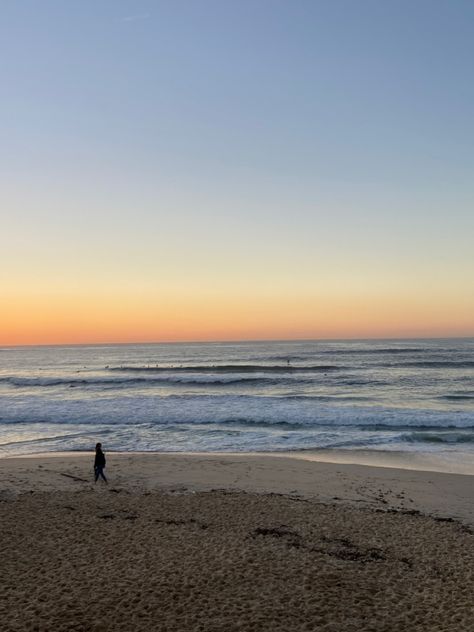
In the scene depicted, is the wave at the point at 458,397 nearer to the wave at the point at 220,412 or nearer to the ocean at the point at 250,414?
the ocean at the point at 250,414

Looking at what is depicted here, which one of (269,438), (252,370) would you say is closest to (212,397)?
(269,438)

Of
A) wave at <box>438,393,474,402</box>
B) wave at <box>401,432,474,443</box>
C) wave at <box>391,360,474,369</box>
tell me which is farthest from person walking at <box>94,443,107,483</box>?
wave at <box>391,360,474,369</box>

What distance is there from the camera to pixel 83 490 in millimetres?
14172

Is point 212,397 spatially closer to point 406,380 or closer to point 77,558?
point 406,380

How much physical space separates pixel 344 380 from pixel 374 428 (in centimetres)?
2022

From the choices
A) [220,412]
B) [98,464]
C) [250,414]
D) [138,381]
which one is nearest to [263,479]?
[98,464]

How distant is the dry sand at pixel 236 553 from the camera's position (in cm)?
724

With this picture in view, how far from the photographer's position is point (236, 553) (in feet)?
30.8

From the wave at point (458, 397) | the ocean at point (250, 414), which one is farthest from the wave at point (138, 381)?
the wave at point (458, 397)

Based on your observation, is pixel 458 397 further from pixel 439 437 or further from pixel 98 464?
pixel 98 464

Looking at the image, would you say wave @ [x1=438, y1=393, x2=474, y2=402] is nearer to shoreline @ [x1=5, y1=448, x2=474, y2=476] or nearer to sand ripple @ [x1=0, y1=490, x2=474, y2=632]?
shoreline @ [x1=5, y1=448, x2=474, y2=476]

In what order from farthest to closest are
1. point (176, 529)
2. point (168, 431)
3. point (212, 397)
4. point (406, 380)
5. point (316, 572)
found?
point (406, 380)
point (212, 397)
point (168, 431)
point (176, 529)
point (316, 572)

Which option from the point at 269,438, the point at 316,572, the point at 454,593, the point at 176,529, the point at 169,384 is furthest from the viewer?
the point at 169,384

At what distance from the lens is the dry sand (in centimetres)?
724
